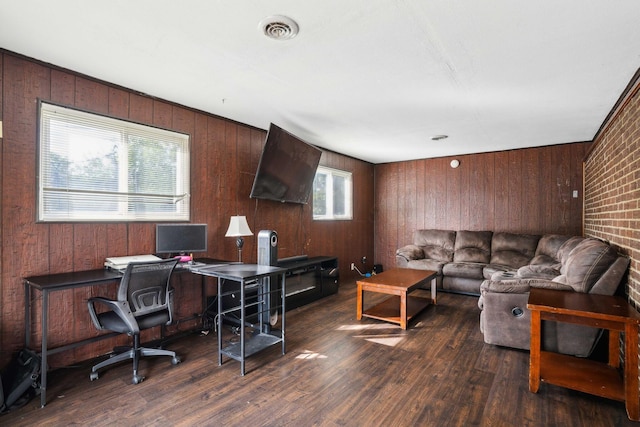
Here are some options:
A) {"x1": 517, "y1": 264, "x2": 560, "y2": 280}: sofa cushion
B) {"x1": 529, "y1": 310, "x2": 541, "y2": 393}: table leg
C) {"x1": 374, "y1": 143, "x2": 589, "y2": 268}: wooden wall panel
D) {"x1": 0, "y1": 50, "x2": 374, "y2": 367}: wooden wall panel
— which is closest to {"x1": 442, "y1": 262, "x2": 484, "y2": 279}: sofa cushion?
{"x1": 517, "y1": 264, "x2": 560, "y2": 280}: sofa cushion

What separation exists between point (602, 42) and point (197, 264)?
11.2ft

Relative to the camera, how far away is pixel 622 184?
2.62 meters

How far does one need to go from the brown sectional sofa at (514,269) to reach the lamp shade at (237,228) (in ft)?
8.11

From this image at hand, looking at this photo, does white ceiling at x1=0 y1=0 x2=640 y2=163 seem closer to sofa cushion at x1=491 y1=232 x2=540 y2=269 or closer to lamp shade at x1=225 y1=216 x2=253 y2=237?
lamp shade at x1=225 y1=216 x2=253 y2=237

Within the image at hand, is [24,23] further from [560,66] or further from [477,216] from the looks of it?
[477,216]

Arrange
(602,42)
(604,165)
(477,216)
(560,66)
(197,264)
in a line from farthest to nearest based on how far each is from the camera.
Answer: (477,216), (604,165), (197,264), (560,66), (602,42)

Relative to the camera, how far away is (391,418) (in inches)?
76.4

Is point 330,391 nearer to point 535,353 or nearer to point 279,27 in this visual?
point 535,353

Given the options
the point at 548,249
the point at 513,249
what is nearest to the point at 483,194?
the point at 513,249

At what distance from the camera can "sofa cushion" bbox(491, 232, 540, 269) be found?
4.84 m

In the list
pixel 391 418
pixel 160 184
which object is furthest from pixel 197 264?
pixel 391 418

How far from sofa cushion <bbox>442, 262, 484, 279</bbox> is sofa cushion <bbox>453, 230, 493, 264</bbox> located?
0.23 meters

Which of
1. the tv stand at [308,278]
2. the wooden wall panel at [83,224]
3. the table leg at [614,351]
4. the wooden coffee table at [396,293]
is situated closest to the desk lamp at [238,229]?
the wooden wall panel at [83,224]

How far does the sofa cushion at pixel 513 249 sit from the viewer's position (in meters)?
4.84
